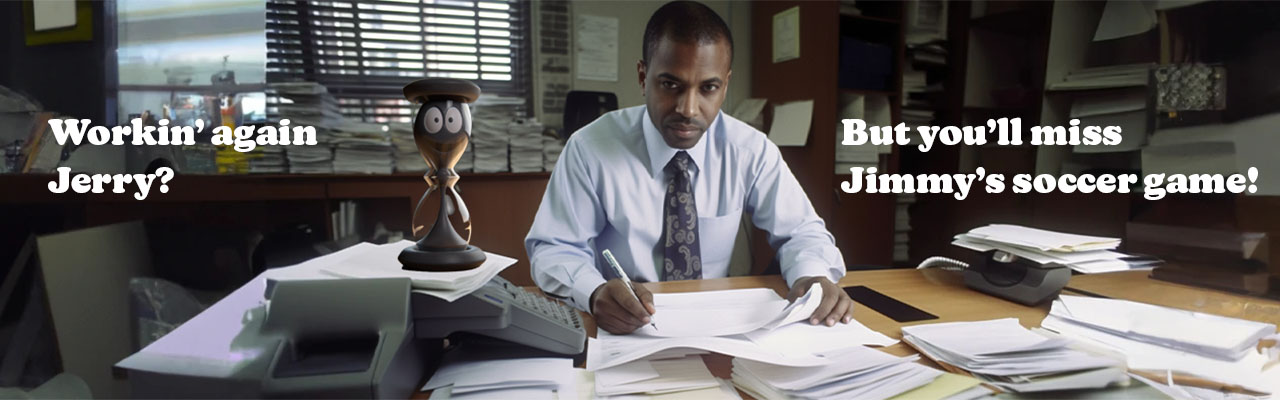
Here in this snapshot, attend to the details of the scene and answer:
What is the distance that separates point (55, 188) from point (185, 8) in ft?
1.25

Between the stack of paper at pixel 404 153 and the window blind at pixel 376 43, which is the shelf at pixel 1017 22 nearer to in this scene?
the window blind at pixel 376 43

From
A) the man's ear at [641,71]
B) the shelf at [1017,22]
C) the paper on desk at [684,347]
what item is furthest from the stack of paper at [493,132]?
the shelf at [1017,22]

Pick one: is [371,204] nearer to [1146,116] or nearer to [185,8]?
[185,8]

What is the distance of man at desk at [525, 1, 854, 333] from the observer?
0.95m

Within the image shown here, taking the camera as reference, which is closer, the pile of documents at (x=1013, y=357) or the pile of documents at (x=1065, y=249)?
the pile of documents at (x=1013, y=357)

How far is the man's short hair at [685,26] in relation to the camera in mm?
947

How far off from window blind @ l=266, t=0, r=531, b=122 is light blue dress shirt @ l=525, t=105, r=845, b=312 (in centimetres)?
26

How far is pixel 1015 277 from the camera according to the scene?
2.58 feet

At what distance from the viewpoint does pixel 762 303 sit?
674mm

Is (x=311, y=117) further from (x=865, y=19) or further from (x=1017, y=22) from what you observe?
(x=1017, y=22)

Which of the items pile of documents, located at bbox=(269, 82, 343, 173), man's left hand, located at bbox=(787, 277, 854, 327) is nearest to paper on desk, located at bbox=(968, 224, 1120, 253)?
man's left hand, located at bbox=(787, 277, 854, 327)

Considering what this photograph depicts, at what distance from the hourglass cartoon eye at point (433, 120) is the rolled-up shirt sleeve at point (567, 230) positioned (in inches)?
12.3

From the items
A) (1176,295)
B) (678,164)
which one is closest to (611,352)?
(678,164)

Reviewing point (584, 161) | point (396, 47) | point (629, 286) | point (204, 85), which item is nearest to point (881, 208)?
point (584, 161)
